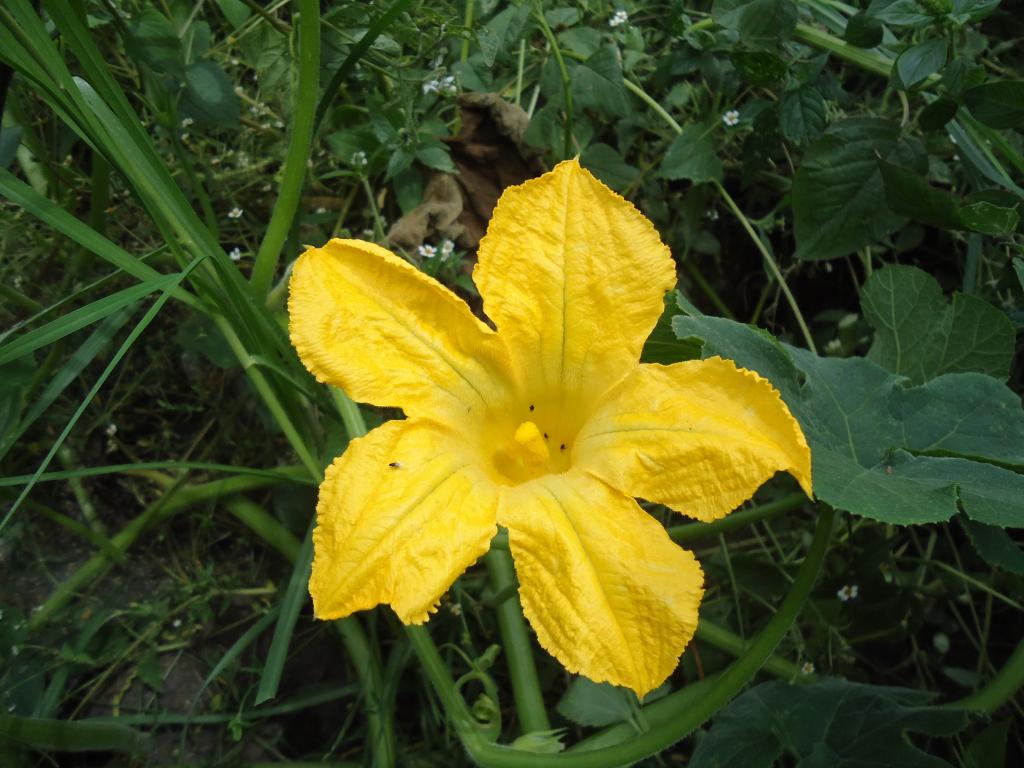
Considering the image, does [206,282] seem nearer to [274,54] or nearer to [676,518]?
[274,54]

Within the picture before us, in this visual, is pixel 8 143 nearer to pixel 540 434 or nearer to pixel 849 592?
pixel 540 434

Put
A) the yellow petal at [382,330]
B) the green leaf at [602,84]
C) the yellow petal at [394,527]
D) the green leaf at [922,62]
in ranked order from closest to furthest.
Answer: the yellow petal at [394,527], the yellow petal at [382,330], the green leaf at [922,62], the green leaf at [602,84]

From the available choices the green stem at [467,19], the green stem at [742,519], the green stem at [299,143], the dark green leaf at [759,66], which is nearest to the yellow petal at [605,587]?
the green stem at [742,519]

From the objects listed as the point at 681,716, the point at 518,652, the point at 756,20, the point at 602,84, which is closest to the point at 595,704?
the point at 518,652

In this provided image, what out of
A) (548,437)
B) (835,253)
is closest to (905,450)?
(548,437)

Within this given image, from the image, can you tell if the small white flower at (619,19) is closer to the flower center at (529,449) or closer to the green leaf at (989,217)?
the green leaf at (989,217)

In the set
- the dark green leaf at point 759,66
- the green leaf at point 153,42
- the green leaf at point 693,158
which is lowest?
the green leaf at point 693,158

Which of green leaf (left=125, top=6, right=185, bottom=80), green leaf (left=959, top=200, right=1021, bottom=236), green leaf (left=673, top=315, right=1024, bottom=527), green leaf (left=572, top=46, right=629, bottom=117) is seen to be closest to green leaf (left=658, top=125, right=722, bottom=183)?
green leaf (left=572, top=46, right=629, bottom=117)

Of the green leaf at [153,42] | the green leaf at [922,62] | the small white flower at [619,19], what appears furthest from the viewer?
the small white flower at [619,19]
